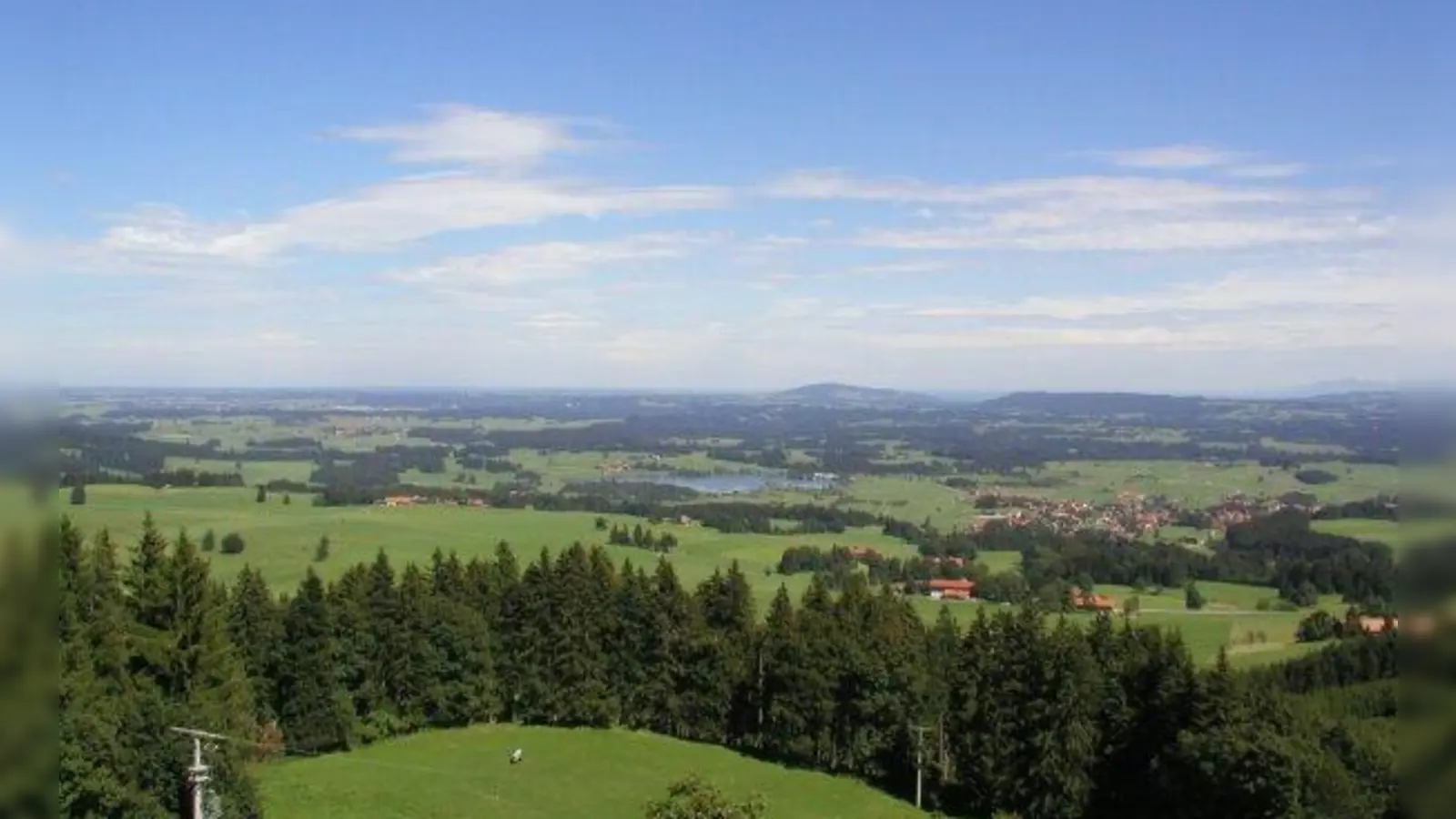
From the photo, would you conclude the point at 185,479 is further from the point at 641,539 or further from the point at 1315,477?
the point at 1315,477

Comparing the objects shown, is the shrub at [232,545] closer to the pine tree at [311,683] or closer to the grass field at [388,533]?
the grass field at [388,533]

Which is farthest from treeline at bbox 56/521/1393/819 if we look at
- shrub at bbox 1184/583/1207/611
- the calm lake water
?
the calm lake water

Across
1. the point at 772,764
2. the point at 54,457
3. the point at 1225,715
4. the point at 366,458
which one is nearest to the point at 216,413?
the point at 366,458

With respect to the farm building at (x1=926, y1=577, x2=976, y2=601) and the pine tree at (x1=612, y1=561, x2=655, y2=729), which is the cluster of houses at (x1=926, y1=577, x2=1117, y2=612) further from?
the pine tree at (x1=612, y1=561, x2=655, y2=729)

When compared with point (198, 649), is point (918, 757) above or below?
below

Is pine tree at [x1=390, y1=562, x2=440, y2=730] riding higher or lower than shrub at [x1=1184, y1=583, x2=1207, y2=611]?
higher

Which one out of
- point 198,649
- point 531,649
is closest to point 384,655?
point 531,649
